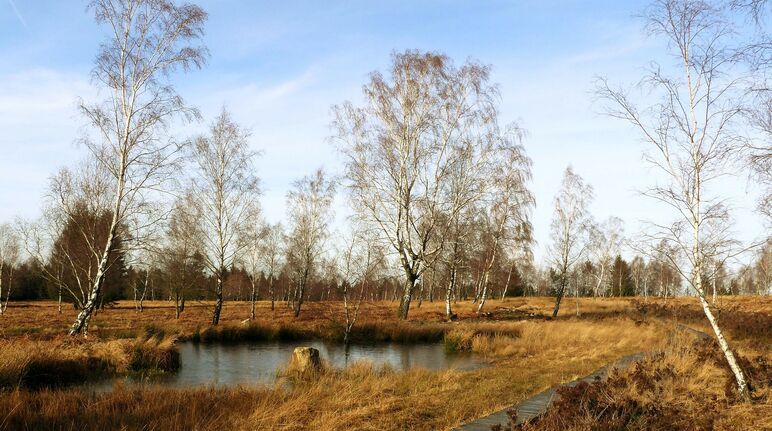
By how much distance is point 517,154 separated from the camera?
28.3m

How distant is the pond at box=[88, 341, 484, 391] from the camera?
12984mm

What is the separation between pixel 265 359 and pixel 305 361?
5187 millimetres

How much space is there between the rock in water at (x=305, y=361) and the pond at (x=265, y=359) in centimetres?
59

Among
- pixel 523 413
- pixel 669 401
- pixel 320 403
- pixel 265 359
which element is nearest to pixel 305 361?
pixel 320 403

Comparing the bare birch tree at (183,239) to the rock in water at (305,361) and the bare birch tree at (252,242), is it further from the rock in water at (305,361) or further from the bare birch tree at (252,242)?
the rock in water at (305,361)

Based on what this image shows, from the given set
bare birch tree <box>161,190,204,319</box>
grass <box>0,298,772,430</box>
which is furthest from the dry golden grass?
bare birch tree <box>161,190,204,319</box>

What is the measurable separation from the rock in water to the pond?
589mm

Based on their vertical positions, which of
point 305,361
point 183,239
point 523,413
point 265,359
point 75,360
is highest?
point 183,239

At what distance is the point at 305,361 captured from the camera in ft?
40.0

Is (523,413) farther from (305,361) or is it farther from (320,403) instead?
(305,361)

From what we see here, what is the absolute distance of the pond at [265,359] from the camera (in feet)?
42.6

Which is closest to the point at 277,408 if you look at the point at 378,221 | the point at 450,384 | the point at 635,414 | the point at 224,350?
the point at 450,384

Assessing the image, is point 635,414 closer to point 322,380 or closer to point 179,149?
point 322,380

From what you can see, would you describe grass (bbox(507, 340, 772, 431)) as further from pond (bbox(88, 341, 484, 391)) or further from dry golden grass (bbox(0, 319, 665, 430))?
pond (bbox(88, 341, 484, 391))
